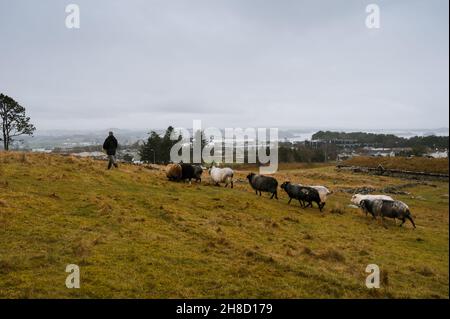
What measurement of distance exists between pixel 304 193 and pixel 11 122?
4744 cm

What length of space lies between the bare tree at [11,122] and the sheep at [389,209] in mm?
50150

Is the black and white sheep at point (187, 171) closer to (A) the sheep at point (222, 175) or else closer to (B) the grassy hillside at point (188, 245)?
(A) the sheep at point (222, 175)

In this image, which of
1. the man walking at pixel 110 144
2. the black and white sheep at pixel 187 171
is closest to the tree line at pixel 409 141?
the black and white sheep at pixel 187 171

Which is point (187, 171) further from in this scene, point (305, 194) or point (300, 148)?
point (300, 148)

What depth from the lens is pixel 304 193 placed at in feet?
80.6

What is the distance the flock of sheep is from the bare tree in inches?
1428

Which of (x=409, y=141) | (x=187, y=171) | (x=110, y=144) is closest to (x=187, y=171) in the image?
(x=187, y=171)

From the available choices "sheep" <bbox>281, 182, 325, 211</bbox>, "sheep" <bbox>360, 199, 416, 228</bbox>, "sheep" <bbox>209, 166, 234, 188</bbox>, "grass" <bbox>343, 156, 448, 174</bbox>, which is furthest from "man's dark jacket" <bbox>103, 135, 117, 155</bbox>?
"grass" <bbox>343, 156, 448, 174</bbox>

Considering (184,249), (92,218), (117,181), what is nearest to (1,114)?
(117,181)

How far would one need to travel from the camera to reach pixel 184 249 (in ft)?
39.6

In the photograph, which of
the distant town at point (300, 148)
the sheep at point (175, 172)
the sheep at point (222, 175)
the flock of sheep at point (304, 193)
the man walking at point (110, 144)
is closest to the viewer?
the flock of sheep at point (304, 193)

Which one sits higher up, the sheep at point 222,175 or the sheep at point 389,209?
the sheep at point 222,175

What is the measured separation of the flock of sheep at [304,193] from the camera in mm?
22047
